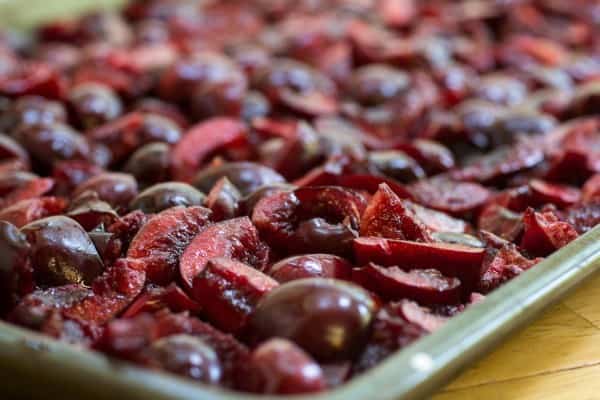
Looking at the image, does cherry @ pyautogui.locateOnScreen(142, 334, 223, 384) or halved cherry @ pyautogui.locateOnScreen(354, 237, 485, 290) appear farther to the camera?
halved cherry @ pyautogui.locateOnScreen(354, 237, 485, 290)

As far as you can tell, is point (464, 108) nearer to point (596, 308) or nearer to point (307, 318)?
point (596, 308)

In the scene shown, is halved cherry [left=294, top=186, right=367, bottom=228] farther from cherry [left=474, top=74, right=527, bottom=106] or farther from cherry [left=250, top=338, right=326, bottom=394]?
cherry [left=474, top=74, right=527, bottom=106]

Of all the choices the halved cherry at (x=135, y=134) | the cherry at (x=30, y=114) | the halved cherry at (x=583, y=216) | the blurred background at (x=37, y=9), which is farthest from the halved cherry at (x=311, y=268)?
the blurred background at (x=37, y=9)

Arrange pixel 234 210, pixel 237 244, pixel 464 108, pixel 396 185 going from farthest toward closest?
pixel 464 108
pixel 396 185
pixel 234 210
pixel 237 244

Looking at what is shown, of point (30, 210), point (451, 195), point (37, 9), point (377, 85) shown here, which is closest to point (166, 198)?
point (30, 210)

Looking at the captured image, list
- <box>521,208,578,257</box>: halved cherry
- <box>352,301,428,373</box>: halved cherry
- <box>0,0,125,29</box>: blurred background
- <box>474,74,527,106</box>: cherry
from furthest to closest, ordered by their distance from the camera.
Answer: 1. <box>0,0,125,29</box>: blurred background
2. <box>474,74,527,106</box>: cherry
3. <box>521,208,578,257</box>: halved cherry
4. <box>352,301,428,373</box>: halved cherry

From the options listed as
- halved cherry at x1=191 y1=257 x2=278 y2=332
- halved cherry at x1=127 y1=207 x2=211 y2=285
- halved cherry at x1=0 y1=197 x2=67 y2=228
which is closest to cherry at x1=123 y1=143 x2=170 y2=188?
halved cherry at x1=0 y1=197 x2=67 y2=228

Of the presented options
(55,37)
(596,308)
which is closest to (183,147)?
(596,308)

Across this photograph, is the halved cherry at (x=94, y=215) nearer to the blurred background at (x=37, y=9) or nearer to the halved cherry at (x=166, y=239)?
the halved cherry at (x=166, y=239)
